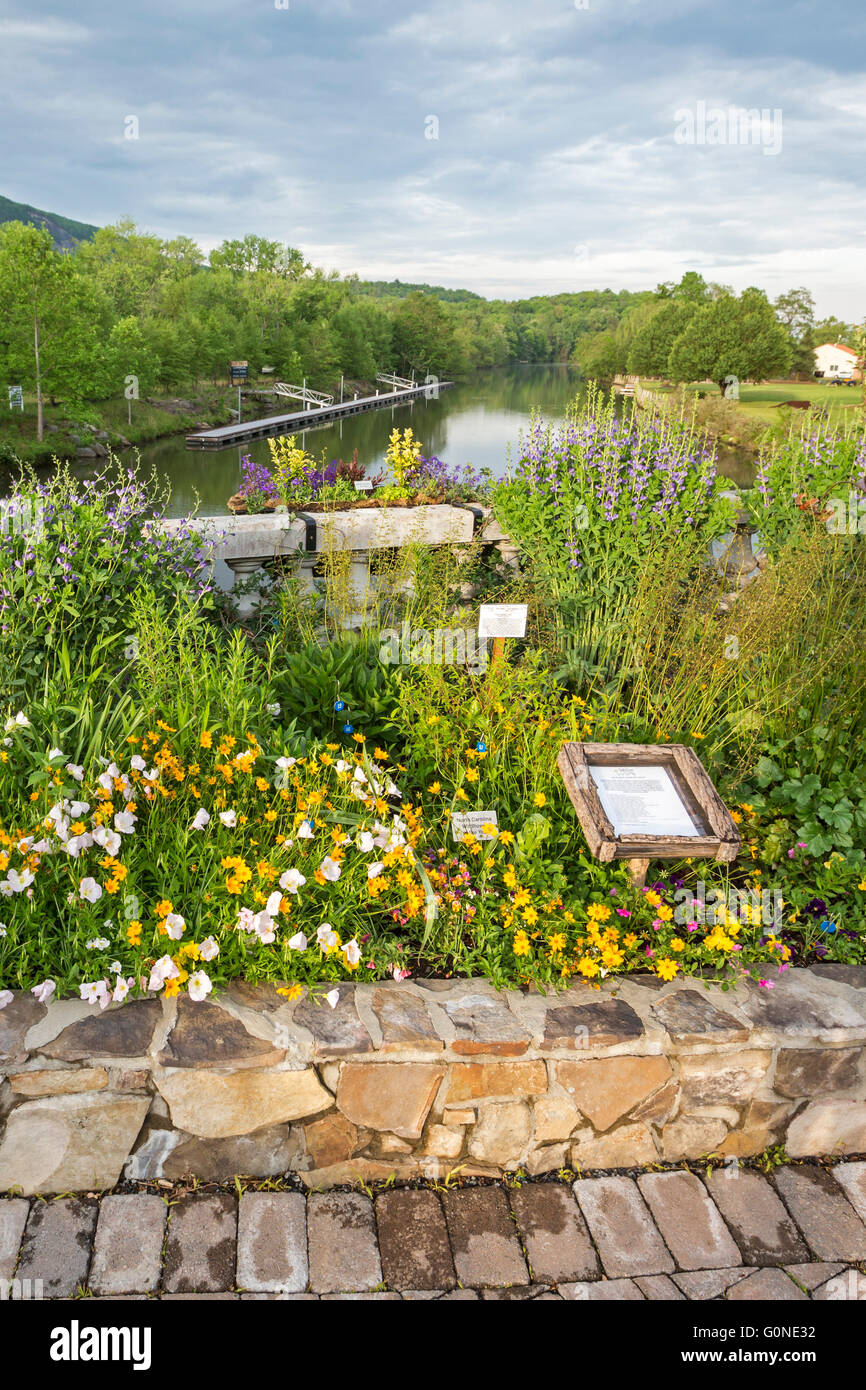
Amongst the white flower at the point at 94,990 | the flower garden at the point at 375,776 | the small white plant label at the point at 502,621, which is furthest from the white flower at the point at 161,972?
the small white plant label at the point at 502,621

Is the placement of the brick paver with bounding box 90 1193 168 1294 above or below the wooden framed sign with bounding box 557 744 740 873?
below

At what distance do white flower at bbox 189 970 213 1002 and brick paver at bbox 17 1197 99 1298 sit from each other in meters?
0.50

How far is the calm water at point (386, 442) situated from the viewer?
17005mm

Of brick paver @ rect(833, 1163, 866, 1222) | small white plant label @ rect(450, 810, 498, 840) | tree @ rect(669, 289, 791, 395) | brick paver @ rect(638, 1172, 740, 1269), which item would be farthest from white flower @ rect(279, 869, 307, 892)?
tree @ rect(669, 289, 791, 395)

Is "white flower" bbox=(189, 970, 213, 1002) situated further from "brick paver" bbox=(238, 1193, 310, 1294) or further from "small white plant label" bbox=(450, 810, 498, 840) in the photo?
"small white plant label" bbox=(450, 810, 498, 840)

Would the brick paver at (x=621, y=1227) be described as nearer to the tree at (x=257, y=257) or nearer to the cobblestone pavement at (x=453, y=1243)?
the cobblestone pavement at (x=453, y=1243)

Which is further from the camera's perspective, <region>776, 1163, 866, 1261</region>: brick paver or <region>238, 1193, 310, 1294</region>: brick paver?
<region>776, 1163, 866, 1261</region>: brick paver

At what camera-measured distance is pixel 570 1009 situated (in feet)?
6.36

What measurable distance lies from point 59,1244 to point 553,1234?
105cm

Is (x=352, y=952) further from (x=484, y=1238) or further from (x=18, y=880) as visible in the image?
(x=18, y=880)

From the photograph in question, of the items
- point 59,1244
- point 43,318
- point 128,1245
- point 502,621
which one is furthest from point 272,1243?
point 43,318

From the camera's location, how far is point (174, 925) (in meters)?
1.78

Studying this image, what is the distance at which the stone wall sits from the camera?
1723mm
